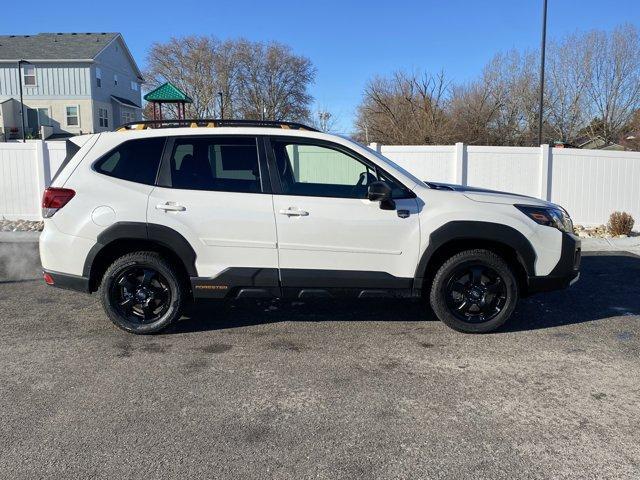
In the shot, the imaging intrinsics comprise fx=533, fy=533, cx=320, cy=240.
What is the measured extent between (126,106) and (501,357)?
44484mm

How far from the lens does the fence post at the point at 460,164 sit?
12023 millimetres

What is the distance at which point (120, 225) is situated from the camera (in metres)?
4.84

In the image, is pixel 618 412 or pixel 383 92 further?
pixel 383 92

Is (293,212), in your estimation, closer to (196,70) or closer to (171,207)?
(171,207)

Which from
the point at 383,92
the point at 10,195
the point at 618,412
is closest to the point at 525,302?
the point at 618,412

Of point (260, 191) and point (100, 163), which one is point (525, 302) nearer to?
point (260, 191)

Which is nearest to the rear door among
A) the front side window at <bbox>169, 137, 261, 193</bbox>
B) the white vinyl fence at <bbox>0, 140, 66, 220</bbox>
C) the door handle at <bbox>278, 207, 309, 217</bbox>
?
the front side window at <bbox>169, 137, 261, 193</bbox>

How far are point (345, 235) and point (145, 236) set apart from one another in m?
1.83

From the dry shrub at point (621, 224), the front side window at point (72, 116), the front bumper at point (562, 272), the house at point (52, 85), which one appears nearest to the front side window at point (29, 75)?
the house at point (52, 85)

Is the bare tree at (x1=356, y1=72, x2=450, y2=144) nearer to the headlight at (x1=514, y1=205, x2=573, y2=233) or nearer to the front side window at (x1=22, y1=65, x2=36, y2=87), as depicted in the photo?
the headlight at (x1=514, y1=205, x2=573, y2=233)

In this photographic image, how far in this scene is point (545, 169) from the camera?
1227 cm

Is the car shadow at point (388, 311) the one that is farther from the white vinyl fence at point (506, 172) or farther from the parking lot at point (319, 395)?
the white vinyl fence at point (506, 172)

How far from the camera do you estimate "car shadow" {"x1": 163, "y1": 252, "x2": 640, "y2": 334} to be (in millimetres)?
5508

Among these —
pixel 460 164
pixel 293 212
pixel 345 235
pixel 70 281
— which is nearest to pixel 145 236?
pixel 70 281
